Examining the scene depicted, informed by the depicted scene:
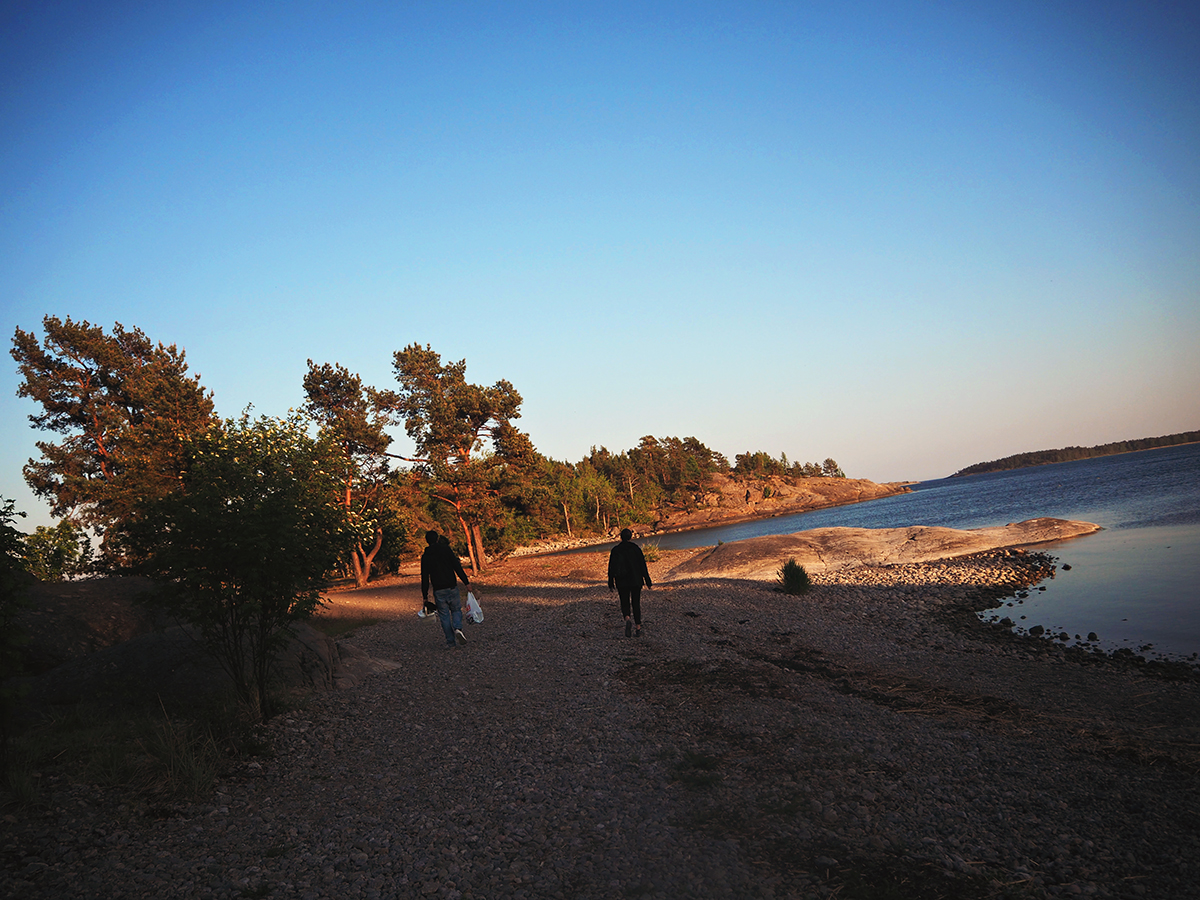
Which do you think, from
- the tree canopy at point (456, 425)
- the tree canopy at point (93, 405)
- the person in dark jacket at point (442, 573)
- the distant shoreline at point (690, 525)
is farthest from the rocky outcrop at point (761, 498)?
the person in dark jacket at point (442, 573)

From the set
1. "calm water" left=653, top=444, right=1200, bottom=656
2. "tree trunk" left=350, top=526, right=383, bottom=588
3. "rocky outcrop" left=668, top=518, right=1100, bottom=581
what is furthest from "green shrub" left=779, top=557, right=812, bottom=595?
"tree trunk" left=350, top=526, right=383, bottom=588

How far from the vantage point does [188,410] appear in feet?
104

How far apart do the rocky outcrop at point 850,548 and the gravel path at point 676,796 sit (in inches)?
701

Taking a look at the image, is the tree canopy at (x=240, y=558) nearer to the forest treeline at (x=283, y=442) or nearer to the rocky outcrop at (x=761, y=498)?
the forest treeline at (x=283, y=442)

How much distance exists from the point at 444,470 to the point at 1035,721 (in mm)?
31812

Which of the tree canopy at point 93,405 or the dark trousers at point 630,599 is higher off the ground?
the tree canopy at point 93,405

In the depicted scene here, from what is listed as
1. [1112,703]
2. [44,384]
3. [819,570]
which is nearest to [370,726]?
[1112,703]

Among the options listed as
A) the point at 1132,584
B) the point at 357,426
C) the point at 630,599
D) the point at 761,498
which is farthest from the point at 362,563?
the point at 761,498

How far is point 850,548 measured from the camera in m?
32.0

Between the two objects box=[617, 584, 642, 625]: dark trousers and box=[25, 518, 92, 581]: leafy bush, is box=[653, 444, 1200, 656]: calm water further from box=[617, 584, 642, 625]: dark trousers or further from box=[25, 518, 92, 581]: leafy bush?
box=[25, 518, 92, 581]: leafy bush

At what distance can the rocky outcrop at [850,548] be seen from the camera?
30.0 m

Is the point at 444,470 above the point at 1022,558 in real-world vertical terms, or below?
above

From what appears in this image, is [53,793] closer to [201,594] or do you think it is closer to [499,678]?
[201,594]

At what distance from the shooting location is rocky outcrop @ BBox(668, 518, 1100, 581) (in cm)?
3005
